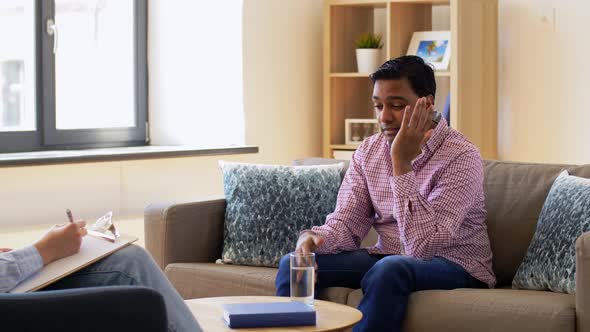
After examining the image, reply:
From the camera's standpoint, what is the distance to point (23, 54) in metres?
4.30

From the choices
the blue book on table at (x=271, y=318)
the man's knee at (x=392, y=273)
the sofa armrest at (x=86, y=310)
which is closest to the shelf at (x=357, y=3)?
the man's knee at (x=392, y=273)

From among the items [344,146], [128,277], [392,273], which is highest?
[344,146]

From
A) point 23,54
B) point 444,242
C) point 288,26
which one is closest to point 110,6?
point 23,54

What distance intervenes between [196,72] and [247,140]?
1.38 feet

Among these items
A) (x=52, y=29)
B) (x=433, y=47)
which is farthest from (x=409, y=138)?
(x=433, y=47)

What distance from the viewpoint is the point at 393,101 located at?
2.98 meters

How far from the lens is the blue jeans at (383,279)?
2.69m

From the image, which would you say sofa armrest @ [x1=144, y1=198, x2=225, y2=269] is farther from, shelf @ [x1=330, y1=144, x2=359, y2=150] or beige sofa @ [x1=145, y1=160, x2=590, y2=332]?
shelf @ [x1=330, y1=144, x2=359, y2=150]

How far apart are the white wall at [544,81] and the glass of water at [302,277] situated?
2871 millimetres

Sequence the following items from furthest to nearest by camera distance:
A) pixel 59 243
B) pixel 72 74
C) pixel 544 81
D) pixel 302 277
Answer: pixel 544 81, pixel 72 74, pixel 302 277, pixel 59 243

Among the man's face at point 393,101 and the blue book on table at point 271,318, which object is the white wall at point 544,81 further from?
the blue book on table at point 271,318

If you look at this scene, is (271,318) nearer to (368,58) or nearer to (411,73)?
(411,73)

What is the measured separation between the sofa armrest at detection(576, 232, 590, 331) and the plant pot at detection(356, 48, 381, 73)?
2.78 m

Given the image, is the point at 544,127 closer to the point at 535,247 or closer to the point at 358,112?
the point at 358,112
